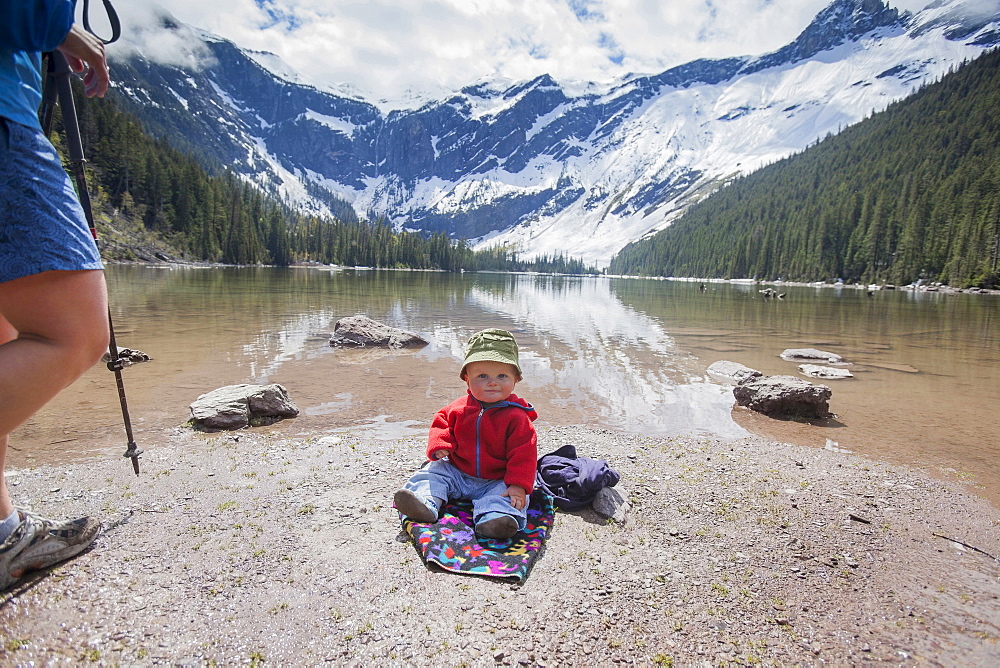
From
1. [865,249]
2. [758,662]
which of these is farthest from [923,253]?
[758,662]

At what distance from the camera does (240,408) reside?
7.58 meters

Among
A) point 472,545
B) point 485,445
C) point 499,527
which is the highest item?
point 485,445

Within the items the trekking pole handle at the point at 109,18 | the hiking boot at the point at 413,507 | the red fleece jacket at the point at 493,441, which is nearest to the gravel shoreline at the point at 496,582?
the hiking boot at the point at 413,507

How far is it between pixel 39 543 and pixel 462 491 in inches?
121

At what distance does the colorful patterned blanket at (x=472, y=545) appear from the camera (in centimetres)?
343

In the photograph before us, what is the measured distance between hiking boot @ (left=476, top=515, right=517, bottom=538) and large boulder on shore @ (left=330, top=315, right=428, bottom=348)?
1264 cm

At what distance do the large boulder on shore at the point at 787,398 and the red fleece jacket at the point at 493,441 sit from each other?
7.03 meters

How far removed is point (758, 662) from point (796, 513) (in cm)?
238

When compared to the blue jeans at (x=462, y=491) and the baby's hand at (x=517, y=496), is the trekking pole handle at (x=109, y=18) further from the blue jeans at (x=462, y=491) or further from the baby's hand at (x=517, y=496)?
the baby's hand at (x=517, y=496)

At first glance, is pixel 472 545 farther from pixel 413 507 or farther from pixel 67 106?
Result: pixel 67 106

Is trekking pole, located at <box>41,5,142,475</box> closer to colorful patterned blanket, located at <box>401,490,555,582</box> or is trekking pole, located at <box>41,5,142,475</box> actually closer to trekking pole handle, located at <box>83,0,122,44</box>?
trekking pole handle, located at <box>83,0,122,44</box>

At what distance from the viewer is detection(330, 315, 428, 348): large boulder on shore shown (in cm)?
1571

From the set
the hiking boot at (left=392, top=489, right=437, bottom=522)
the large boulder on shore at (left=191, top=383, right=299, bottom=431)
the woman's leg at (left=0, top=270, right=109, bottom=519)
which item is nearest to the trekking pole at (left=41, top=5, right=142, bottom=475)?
the woman's leg at (left=0, top=270, right=109, bottom=519)

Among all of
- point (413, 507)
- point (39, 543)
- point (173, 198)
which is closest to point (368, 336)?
point (413, 507)
